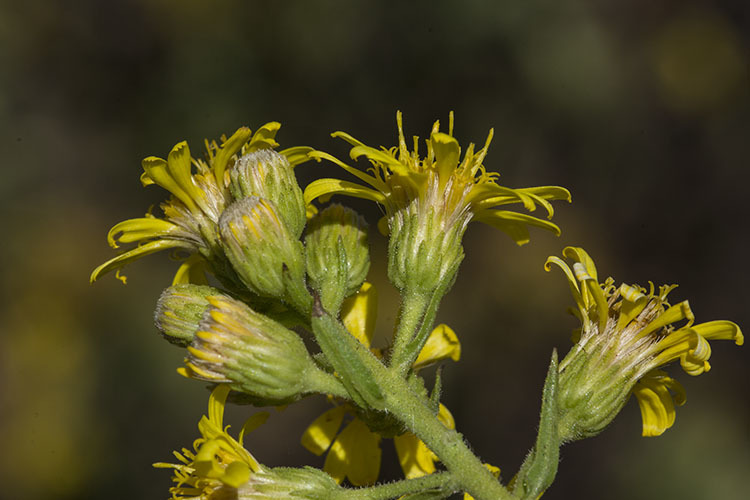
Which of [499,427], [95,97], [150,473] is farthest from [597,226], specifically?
[95,97]

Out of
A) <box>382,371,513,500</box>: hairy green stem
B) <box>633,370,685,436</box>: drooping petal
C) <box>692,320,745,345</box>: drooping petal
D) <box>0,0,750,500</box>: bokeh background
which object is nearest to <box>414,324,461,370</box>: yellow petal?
<box>382,371,513,500</box>: hairy green stem

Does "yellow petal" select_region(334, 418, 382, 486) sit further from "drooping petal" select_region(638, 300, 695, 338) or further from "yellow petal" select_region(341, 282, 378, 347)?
"drooping petal" select_region(638, 300, 695, 338)

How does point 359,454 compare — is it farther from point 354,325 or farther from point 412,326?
point 412,326

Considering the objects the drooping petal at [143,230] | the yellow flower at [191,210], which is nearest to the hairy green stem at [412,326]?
the yellow flower at [191,210]

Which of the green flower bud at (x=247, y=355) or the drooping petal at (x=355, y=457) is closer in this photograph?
the green flower bud at (x=247, y=355)

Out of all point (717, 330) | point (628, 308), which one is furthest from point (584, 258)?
point (717, 330)

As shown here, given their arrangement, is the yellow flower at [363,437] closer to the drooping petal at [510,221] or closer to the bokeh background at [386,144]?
the drooping petal at [510,221]

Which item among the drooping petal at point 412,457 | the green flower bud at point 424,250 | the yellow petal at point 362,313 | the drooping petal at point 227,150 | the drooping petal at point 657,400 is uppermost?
the drooping petal at point 227,150

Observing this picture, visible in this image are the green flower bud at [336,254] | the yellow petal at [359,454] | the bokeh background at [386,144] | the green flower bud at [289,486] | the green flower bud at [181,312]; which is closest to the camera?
the green flower bud at [289,486]
